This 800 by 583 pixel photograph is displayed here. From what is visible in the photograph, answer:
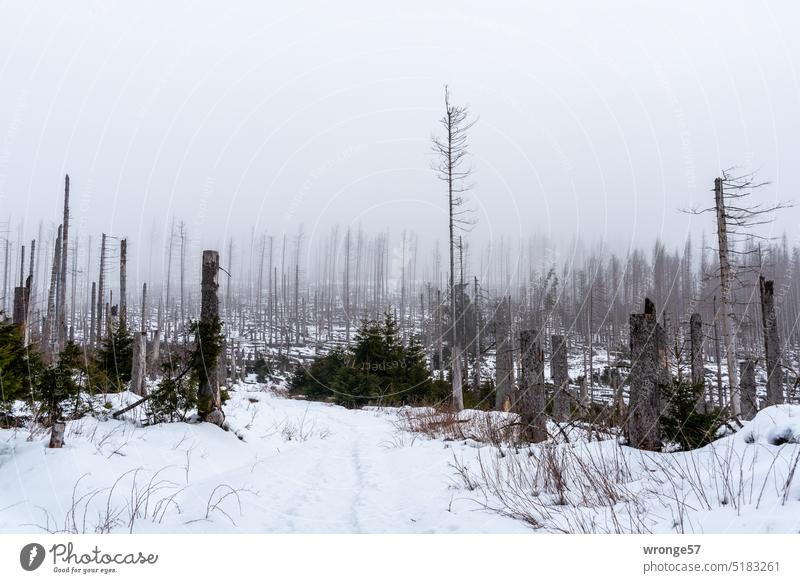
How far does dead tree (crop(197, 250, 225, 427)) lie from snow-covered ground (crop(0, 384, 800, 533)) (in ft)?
3.03

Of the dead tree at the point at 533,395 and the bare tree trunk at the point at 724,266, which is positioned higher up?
the bare tree trunk at the point at 724,266

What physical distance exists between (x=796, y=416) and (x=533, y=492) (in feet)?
8.05

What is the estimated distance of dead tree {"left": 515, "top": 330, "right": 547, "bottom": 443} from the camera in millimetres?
7539

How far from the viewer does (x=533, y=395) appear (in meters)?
7.64

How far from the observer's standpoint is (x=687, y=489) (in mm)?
3617

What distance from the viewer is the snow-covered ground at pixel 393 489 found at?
3152mm

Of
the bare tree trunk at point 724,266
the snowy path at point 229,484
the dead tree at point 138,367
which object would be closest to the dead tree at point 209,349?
the snowy path at point 229,484

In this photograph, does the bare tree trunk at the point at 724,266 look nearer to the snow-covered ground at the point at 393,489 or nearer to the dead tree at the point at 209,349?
the snow-covered ground at the point at 393,489

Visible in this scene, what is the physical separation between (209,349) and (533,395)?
571cm

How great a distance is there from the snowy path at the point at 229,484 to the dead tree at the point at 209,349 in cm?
40

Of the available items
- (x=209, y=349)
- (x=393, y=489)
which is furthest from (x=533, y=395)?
(x=209, y=349)

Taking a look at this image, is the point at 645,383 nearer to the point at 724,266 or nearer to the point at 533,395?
the point at 533,395

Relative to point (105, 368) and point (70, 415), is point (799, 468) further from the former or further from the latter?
point (105, 368)
